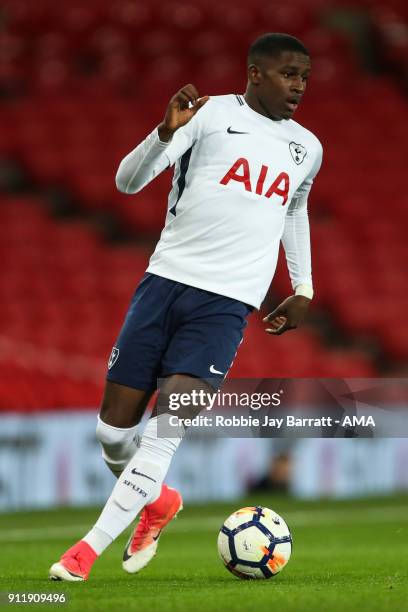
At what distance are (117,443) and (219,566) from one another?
1.39 metres

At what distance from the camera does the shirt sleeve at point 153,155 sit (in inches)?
201

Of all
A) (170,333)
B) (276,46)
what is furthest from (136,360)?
(276,46)

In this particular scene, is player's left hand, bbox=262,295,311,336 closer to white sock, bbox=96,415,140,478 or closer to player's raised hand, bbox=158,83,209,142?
white sock, bbox=96,415,140,478

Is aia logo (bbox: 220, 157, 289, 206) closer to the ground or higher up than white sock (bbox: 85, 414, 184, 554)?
higher up

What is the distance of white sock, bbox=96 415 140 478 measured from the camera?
542cm

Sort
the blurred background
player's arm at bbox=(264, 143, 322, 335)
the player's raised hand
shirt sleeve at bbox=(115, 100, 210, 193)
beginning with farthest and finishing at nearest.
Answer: the blurred background, player's arm at bbox=(264, 143, 322, 335), shirt sleeve at bbox=(115, 100, 210, 193), the player's raised hand

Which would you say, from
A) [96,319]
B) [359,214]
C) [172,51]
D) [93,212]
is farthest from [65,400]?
[172,51]

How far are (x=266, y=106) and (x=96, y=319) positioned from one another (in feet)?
30.1

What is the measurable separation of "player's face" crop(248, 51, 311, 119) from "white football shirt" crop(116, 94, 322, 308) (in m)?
0.11

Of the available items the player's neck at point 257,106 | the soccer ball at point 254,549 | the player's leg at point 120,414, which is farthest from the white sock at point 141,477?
the player's neck at point 257,106

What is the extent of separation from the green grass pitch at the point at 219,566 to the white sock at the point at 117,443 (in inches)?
19.5

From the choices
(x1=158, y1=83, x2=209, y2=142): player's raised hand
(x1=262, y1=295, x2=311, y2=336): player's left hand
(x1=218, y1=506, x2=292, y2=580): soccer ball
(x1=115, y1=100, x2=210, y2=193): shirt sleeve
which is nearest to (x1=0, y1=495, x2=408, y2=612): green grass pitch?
(x1=218, y1=506, x2=292, y2=580): soccer ball

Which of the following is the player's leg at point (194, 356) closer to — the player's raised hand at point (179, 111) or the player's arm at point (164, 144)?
the player's arm at point (164, 144)

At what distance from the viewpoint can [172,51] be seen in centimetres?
1988
